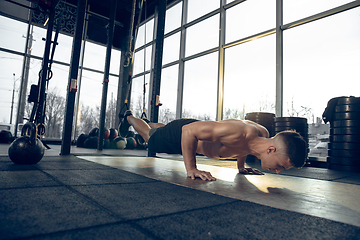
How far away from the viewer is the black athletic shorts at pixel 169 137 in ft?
7.85

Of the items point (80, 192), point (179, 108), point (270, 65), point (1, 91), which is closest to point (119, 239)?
point (80, 192)

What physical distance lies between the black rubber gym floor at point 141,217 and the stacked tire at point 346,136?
2735 mm

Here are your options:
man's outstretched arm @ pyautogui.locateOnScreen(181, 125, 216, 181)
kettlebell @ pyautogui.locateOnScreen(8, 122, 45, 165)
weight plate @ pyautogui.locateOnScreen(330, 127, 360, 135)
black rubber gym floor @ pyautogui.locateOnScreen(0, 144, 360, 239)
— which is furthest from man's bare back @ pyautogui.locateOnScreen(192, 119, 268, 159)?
weight plate @ pyautogui.locateOnScreen(330, 127, 360, 135)

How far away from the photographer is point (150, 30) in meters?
8.68

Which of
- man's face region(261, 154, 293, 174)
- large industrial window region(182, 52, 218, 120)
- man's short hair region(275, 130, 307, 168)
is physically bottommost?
man's face region(261, 154, 293, 174)

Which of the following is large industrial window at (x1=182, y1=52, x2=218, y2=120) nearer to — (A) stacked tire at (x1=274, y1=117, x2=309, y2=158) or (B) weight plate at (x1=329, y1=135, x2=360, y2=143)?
(A) stacked tire at (x1=274, y1=117, x2=309, y2=158)

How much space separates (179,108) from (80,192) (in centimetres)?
566

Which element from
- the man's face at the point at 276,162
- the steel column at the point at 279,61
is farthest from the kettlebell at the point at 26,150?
the steel column at the point at 279,61

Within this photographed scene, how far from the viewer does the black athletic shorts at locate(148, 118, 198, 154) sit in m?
2.39

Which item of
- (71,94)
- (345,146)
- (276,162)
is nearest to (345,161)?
(345,146)

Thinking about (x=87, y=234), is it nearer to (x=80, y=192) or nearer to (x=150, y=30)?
(x=80, y=192)

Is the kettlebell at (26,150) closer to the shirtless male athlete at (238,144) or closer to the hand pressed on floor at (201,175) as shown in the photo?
the shirtless male athlete at (238,144)

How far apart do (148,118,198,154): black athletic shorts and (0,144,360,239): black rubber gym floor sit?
3.45ft

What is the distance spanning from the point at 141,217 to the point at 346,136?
339cm
